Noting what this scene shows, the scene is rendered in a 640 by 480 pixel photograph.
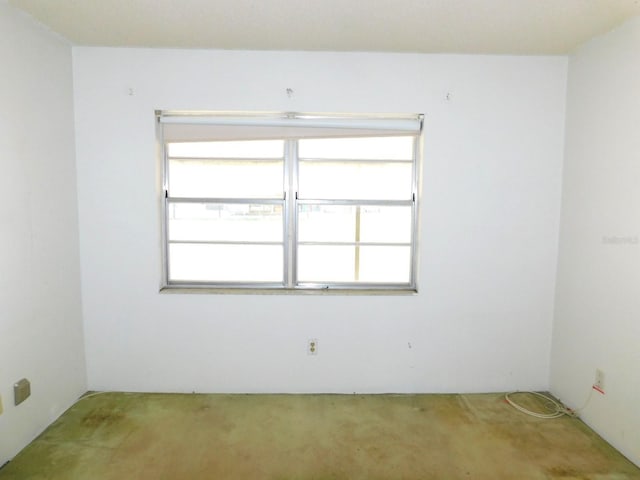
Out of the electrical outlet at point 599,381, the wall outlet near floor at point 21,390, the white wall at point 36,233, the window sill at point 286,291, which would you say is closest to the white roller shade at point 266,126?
the white wall at point 36,233

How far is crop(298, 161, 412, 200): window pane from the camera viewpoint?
269 centimetres

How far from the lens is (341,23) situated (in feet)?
6.85

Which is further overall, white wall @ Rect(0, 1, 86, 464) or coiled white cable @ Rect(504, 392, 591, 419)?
coiled white cable @ Rect(504, 392, 591, 419)

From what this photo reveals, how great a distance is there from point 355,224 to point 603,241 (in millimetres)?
1633

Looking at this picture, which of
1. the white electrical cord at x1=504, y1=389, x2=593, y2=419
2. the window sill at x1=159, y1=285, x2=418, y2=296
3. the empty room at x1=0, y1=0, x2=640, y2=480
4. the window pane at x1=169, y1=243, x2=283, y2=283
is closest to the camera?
the empty room at x1=0, y1=0, x2=640, y2=480

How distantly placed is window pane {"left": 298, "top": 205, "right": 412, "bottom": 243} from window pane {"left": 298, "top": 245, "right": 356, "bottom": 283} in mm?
81

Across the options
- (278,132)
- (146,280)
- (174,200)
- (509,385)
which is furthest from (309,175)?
(509,385)

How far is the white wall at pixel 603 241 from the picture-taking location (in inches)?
78.7

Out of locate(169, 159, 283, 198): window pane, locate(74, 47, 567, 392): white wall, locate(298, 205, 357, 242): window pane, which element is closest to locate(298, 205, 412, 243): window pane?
locate(298, 205, 357, 242): window pane

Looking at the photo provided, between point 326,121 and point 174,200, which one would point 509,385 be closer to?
point 326,121

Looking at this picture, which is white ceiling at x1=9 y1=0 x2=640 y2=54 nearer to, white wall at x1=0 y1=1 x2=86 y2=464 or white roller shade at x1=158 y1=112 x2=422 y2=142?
white wall at x1=0 y1=1 x2=86 y2=464

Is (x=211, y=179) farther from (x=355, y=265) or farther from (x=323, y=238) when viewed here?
(x=355, y=265)

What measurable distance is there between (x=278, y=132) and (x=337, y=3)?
93 cm

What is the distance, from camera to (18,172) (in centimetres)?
201
